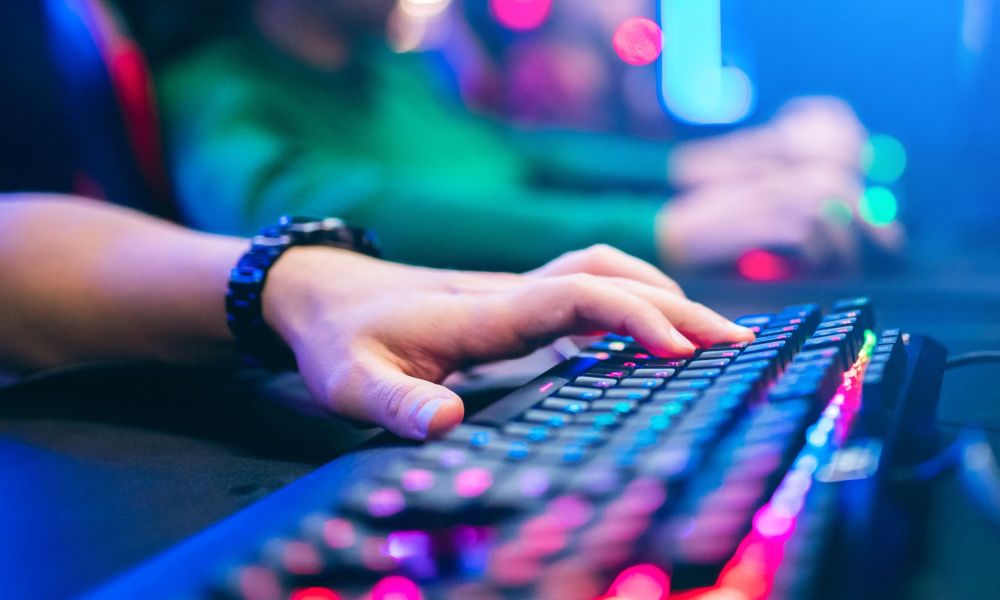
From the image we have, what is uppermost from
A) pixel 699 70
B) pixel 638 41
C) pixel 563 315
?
pixel 638 41

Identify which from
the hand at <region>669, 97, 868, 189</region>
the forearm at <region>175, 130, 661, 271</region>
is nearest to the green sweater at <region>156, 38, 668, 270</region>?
the forearm at <region>175, 130, 661, 271</region>

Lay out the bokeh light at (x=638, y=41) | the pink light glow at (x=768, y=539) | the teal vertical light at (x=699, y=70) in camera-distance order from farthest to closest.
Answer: the bokeh light at (x=638, y=41) → the teal vertical light at (x=699, y=70) → the pink light glow at (x=768, y=539)

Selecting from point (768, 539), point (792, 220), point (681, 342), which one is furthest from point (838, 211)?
point (768, 539)

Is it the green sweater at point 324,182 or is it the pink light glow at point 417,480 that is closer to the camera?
the pink light glow at point 417,480

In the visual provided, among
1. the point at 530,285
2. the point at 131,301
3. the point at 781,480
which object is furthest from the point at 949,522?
the point at 131,301

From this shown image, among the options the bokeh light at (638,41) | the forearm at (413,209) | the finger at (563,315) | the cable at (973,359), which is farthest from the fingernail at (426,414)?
the bokeh light at (638,41)

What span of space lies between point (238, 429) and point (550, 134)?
4.68ft

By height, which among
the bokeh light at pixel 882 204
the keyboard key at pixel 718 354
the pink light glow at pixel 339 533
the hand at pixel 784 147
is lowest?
the pink light glow at pixel 339 533

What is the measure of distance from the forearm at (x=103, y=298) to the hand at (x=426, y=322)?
7cm

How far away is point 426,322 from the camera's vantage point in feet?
1.66

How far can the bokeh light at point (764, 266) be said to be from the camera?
980 millimetres

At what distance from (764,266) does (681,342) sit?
57 centimetres

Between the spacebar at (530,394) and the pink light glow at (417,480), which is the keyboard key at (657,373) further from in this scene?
the pink light glow at (417,480)

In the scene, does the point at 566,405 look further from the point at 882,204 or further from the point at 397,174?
the point at 882,204
